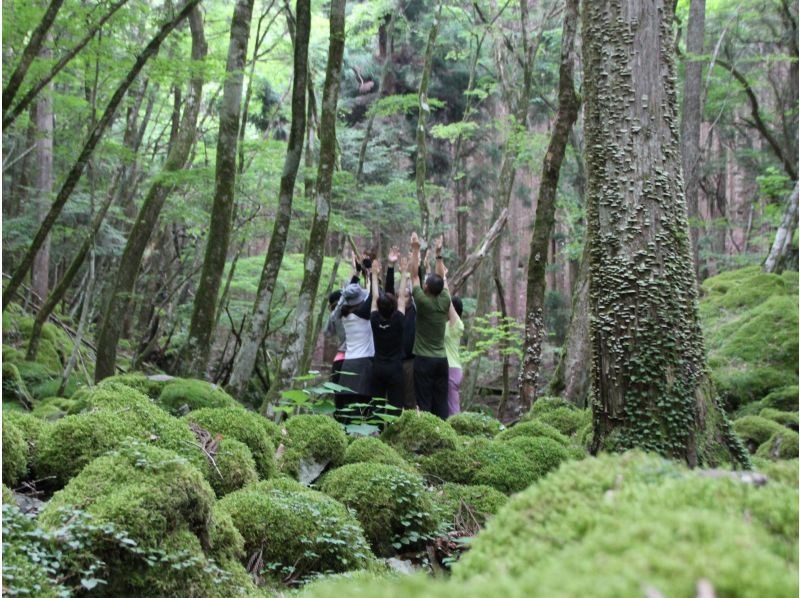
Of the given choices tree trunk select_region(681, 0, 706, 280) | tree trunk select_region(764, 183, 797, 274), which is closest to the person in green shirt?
tree trunk select_region(681, 0, 706, 280)

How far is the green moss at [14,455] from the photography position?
3752 mm

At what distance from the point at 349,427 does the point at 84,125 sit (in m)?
12.7

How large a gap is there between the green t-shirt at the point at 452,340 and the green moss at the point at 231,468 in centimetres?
491

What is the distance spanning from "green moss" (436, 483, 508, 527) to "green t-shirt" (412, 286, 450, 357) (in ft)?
10.6

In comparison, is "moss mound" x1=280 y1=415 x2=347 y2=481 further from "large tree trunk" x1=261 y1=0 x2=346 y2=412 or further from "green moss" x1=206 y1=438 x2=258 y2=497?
"large tree trunk" x1=261 y1=0 x2=346 y2=412

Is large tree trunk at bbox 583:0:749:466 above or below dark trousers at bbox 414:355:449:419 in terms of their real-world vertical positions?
above

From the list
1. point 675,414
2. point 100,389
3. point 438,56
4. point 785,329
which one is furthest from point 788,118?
point 100,389

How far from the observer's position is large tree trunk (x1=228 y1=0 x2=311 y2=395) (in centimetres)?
887

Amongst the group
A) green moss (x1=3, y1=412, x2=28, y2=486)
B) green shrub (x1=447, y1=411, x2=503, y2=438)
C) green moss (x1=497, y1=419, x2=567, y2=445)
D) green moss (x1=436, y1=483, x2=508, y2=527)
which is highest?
green moss (x1=3, y1=412, x2=28, y2=486)

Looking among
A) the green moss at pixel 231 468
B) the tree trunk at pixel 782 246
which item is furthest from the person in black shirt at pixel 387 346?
the tree trunk at pixel 782 246

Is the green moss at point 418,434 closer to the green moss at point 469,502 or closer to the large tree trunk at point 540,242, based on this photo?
the green moss at point 469,502

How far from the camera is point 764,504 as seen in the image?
138cm

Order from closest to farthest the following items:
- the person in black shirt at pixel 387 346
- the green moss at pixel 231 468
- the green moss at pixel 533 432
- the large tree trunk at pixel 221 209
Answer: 1. the green moss at pixel 231 468
2. the green moss at pixel 533 432
3. the large tree trunk at pixel 221 209
4. the person in black shirt at pixel 387 346

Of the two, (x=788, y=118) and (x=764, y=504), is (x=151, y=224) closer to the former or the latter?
(x=764, y=504)
